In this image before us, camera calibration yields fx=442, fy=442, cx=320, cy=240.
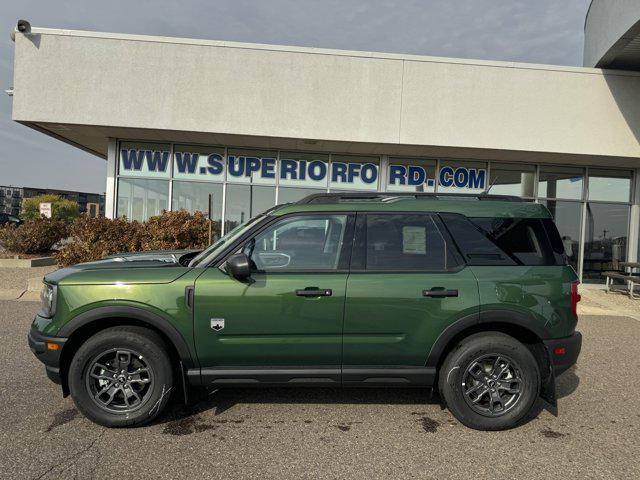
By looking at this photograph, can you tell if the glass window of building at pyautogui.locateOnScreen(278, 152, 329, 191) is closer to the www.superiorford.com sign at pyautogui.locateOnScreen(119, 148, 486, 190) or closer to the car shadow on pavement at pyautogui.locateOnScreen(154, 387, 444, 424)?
the www.superiorford.com sign at pyautogui.locateOnScreen(119, 148, 486, 190)

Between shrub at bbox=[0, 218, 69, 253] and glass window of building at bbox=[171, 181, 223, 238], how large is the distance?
5592 millimetres

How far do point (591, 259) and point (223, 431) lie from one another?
12.3 meters

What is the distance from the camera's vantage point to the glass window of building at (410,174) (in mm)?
11922

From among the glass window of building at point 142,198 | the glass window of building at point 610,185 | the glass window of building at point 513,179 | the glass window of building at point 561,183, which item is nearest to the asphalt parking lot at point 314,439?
the glass window of building at point 142,198

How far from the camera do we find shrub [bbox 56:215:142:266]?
31.3 ft

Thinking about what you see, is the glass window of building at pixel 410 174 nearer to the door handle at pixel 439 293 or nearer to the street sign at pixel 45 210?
the door handle at pixel 439 293

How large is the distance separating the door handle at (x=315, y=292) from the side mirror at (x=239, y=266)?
0.42 meters

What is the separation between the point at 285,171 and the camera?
11781 millimetres

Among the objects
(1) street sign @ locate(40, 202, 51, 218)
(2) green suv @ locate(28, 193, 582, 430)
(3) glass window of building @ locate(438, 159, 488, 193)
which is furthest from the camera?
(1) street sign @ locate(40, 202, 51, 218)

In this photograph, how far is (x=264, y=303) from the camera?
336cm

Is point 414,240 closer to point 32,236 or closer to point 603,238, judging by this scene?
point 603,238

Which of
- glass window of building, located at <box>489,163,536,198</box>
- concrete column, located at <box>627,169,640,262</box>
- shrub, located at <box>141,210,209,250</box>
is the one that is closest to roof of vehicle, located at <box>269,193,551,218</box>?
shrub, located at <box>141,210,209,250</box>

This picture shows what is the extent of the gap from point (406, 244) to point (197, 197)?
29.8 feet

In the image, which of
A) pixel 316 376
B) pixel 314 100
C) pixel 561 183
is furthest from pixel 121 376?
pixel 561 183
